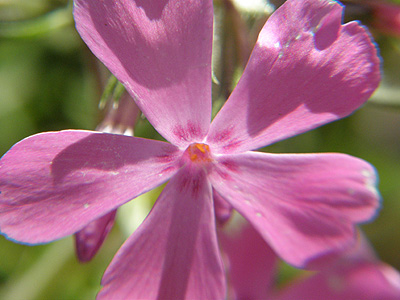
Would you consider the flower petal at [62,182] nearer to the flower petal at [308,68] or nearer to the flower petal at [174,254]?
the flower petal at [174,254]

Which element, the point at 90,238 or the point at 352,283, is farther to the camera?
A: the point at 352,283

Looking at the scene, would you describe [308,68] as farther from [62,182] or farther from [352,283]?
[352,283]

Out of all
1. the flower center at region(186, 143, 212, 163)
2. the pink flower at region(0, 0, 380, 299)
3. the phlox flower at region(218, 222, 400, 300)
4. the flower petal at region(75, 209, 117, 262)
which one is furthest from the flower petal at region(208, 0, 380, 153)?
the phlox flower at region(218, 222, 400, 300)

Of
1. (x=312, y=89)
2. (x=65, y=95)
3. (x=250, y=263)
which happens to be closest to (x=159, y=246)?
(x=312, y=89)

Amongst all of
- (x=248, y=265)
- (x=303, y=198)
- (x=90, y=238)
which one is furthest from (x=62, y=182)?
(x=248, y=265)

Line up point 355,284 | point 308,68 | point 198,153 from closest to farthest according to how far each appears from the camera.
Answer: point 308,68 → point 198,153 → point 355,284

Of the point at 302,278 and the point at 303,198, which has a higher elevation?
the point at 303,198

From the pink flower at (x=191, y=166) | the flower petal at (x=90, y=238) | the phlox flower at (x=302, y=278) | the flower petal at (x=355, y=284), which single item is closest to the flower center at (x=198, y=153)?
the pink flower at (x=191, y=166)

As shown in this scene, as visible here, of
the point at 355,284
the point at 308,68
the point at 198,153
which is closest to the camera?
the point at 308,68

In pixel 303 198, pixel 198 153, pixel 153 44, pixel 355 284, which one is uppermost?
pixel 153 44
